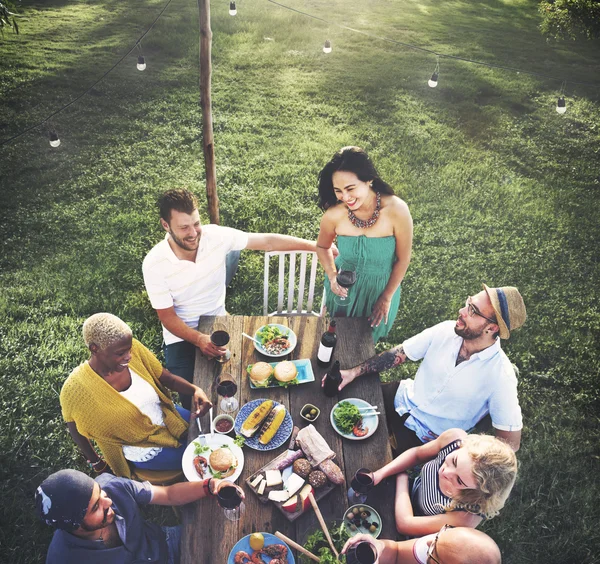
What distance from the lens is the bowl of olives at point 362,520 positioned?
2.45 metres

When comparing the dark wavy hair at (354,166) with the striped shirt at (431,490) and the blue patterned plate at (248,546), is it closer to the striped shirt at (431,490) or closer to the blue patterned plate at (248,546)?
the striped shirt at (431,490)

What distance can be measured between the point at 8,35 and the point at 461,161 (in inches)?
375

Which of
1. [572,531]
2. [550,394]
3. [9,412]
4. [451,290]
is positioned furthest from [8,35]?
[572,531]

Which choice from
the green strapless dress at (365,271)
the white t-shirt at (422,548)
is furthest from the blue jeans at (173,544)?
the green strapless dress at (365,271)

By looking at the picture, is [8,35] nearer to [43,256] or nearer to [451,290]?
[43,256]

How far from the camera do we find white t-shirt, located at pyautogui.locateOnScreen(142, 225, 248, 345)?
139 inches

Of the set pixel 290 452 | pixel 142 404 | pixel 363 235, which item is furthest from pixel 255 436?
pixel 363 235

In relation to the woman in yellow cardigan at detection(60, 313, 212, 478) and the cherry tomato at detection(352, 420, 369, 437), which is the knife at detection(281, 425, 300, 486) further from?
the woman in yellow cardigan at detection(60, 313, 212, 478)

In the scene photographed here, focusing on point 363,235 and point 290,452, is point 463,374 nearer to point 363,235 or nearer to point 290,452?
point 290,452

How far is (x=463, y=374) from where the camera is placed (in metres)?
3.05

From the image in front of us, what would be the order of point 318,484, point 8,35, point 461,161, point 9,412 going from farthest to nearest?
1. point 8,35
2. point 461,161
3. point 9,412
4. point 318,484

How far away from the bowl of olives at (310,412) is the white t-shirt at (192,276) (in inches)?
52.3

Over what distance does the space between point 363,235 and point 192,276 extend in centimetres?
137

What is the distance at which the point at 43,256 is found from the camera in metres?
5.69
